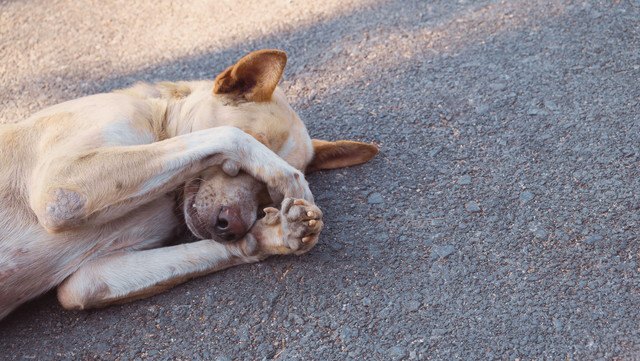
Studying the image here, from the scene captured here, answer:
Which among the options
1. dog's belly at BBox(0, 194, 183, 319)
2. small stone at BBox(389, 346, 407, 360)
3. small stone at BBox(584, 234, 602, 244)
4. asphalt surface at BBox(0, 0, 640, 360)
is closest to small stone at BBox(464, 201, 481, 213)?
asphalt surface at BBox(0, 0, 640, 360)

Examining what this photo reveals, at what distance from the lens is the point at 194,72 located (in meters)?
5.11

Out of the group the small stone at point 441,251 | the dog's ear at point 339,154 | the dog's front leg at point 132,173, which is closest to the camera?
the dog's front leg at point 132,173

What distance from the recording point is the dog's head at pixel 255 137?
337cm

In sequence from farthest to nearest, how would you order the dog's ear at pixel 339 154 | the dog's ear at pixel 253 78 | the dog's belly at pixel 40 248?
the dog's ear at pixel 339 154, the dog's ear at pixel 253 78, the dog's belly at pixel 40 248

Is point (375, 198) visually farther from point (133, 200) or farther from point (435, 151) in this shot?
point (133, 200)

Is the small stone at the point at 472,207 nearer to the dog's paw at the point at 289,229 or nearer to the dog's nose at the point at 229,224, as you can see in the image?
the dog's paw at the point at 289,229

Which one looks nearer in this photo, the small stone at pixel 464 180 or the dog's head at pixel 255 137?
the dog's head at pixel 255 137

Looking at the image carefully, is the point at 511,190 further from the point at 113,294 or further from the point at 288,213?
the point at 113,294

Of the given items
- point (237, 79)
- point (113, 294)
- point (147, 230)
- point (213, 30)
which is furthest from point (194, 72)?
point (113, 294)

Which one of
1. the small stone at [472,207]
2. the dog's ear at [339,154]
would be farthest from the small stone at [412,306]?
the dog's ear at [339,154]

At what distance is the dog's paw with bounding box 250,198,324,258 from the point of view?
3186mm

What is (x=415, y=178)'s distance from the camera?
395 centimetres

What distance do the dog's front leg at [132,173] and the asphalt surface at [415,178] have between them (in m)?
0.45

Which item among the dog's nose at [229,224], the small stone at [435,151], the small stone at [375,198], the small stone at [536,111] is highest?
the dog's nose at [229,224]
